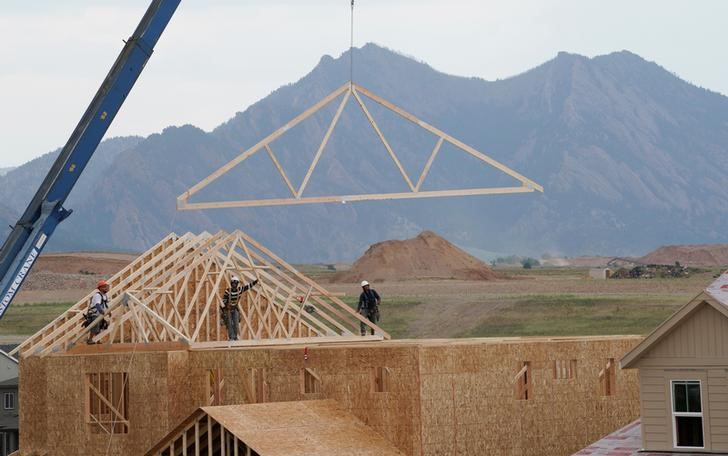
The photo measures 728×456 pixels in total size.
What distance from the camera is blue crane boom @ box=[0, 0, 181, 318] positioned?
108 feet

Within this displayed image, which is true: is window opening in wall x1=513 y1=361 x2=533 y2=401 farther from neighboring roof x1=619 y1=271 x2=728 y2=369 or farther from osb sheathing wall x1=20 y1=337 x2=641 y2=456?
neighboring roof x1=619 y1=271 x2=728 y2=369

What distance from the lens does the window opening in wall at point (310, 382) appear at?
29469 mm

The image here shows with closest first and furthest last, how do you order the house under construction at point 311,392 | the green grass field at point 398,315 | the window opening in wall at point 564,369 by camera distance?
the house under construction at point 311,392 < the window opening in wall at point 564,369 < the green grass field at point 398,315

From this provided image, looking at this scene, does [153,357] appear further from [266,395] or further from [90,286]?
[90,286]

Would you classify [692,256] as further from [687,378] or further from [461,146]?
[687,378]

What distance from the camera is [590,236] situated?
200 meters

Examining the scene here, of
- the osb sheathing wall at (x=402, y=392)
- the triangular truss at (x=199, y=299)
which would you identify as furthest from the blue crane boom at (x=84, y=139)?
the osb sheathing wall at (x=402, y=392)

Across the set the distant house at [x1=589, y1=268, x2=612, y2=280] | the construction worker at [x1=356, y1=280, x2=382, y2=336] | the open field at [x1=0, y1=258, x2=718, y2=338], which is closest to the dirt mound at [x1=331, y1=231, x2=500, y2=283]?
the open field at [x1=0, y1=258, x2=718, y2=338]

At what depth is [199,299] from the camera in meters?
35.7

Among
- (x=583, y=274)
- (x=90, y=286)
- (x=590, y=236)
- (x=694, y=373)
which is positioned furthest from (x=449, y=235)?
(x=694, y=373)

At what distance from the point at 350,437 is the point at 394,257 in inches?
2815

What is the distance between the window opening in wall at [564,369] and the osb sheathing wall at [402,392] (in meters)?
0.09

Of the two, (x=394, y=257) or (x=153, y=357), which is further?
(x=394, y=257)

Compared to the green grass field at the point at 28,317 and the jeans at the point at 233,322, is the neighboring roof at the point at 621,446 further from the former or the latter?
the green grass field at the point at 28,317
